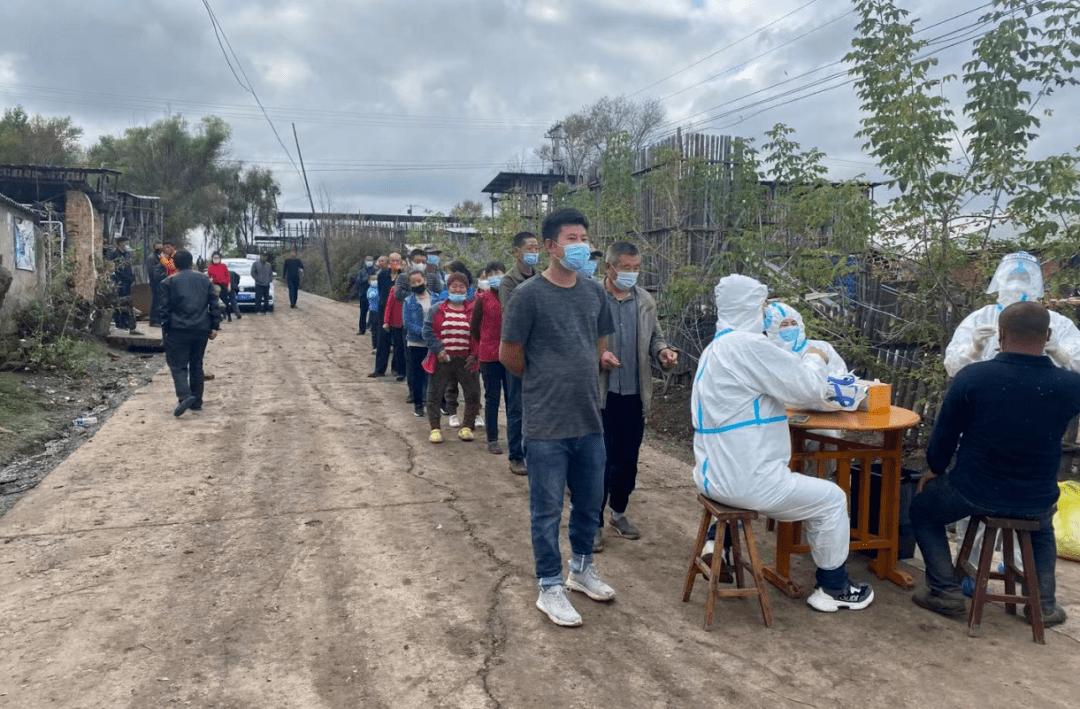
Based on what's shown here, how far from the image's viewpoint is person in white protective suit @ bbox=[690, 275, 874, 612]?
159 inches

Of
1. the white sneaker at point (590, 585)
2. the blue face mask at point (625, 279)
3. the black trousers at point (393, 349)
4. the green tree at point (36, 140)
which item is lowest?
the white sneaker at point (590, 585)

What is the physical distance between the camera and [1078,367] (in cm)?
453

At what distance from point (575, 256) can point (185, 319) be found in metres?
6.53

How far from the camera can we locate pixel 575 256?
14.0ft

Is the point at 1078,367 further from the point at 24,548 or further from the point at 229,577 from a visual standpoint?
the point at 24,548

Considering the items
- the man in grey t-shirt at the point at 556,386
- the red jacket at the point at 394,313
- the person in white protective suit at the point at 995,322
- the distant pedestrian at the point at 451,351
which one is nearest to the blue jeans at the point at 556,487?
the man in grey t-shirt at the point at 556,386

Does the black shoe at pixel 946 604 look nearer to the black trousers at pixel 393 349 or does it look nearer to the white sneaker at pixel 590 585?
the white sneaker at pixel 590 585

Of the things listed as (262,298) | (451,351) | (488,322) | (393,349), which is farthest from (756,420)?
(262,298)

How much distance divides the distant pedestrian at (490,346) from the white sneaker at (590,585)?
→ 2.81 metres

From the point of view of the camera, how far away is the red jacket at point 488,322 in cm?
727

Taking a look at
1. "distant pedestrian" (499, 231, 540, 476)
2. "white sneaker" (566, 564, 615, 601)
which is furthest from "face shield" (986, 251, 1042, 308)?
"distant pedestrian" (499, 231, 540, 476)

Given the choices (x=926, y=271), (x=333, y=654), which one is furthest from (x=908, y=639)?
(x=926, y=271)

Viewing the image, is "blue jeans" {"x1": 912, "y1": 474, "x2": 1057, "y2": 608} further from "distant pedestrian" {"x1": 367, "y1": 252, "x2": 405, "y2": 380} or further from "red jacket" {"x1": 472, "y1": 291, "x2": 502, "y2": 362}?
"distant pedestrian" {"x1": 367, "y1": 252, "x2": 405, "y2": 380}

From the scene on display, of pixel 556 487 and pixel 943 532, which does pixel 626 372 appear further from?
pixel 943 532
